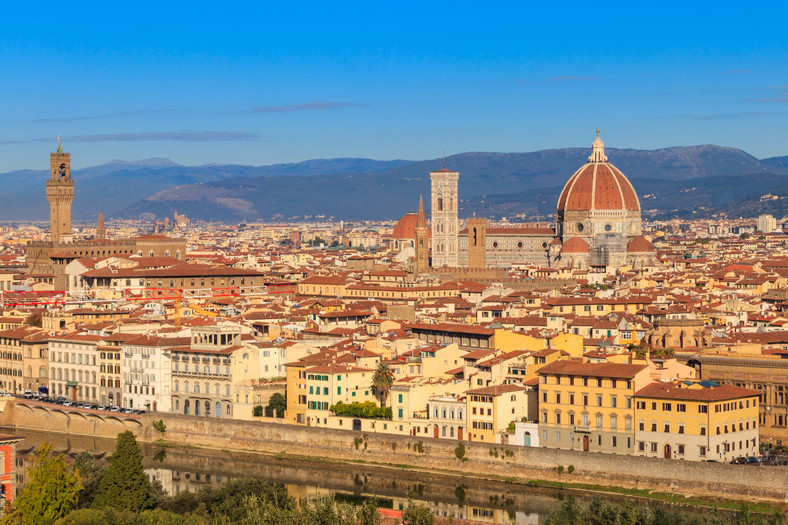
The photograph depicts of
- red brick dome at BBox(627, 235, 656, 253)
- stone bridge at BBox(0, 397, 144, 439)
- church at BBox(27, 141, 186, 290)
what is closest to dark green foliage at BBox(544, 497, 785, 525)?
stone bridge at BBox(0, 397, 144, 439)

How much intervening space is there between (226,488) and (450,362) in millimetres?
14157

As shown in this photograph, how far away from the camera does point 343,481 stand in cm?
4491

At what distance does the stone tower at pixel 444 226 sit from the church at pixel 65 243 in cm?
2002

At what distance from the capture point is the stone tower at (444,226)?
125 meters

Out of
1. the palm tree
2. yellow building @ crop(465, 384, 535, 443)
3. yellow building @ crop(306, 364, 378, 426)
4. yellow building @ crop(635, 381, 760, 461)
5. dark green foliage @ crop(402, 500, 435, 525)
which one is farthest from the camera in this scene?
yellow building @ crop(306, 364, 378, 426)

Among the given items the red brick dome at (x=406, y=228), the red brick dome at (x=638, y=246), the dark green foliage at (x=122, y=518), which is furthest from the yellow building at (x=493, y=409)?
the red brick dome at (x=406, y=228)

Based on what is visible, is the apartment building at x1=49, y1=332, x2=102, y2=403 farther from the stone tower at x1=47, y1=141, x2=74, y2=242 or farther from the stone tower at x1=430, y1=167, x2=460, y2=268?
the stone tower at x1=430, y1=167, x2=460, y2=268

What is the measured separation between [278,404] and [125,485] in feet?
43.6

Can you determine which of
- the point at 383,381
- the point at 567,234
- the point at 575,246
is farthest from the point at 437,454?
the point at 567,234

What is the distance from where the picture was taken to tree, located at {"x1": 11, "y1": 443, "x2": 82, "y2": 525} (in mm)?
34381

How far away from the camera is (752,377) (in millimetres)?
45250

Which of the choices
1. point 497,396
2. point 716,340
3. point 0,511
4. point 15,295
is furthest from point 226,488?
point 15,295

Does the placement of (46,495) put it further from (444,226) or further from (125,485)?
(444,226)

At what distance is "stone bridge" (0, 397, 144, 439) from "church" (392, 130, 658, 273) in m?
66.2
